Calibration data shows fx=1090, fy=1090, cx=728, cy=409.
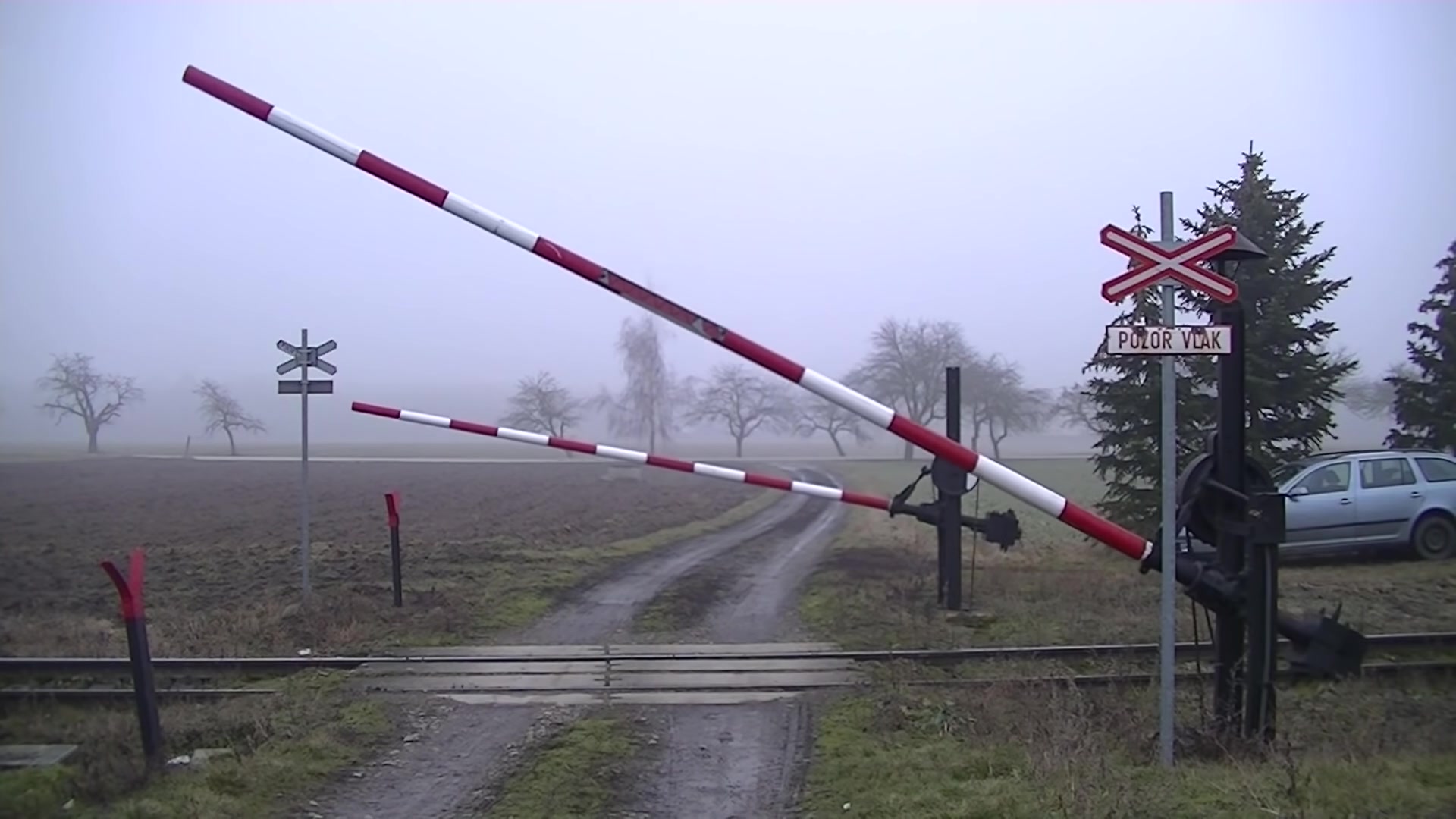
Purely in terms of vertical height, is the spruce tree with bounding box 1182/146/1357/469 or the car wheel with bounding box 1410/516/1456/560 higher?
the spruce tree with bounding box 1182/146/1357/469

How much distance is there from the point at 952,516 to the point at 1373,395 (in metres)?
9.32

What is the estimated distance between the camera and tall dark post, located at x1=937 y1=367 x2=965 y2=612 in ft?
42.2

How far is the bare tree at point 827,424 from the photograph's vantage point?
14.4 metres

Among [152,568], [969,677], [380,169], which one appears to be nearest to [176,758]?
[380,169]

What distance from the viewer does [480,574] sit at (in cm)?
1680

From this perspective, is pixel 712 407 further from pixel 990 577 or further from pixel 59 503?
pixel 59 503

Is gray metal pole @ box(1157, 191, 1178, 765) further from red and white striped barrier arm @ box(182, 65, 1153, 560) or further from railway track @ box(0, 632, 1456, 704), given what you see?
railway track @ box(0, 632, 1456, 704)

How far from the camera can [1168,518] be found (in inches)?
250

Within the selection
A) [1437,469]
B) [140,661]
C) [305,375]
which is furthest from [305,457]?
[1437,469]

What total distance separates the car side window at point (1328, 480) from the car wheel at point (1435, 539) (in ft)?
3.97

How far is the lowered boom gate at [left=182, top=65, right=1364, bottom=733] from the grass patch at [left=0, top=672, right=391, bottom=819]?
3.80 metres

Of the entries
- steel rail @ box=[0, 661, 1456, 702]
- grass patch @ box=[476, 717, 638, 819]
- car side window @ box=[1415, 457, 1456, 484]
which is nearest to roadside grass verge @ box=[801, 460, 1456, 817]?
steel rail @ box=[0, 661, 1456, 702]

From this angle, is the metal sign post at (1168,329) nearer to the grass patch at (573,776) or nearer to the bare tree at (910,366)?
the grass patch at (573,776)

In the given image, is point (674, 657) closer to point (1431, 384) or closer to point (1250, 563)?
point (1250, 563)
